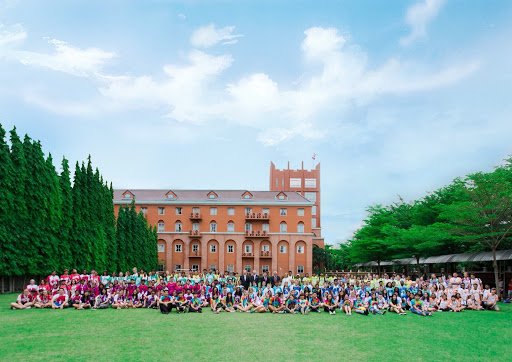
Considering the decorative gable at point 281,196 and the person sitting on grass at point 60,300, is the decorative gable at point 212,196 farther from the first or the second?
the person sitting on grass at point 60,300

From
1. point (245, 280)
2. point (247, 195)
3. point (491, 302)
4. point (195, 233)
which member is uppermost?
point (247, 195)

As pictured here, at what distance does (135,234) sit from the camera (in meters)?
41.6

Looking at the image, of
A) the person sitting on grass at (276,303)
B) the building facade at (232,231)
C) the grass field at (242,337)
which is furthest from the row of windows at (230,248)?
the grass field at (242,337)

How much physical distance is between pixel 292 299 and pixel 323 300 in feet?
4.45

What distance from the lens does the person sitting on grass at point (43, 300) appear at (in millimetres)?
16091

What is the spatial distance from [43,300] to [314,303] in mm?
10265

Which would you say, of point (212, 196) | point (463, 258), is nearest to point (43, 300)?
point (463, 258)

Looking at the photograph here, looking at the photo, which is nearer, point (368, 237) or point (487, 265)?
point (487, 265)

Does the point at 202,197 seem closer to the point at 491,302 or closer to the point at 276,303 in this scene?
the point at 276,303

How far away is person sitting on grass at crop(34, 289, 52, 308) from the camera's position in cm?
1609

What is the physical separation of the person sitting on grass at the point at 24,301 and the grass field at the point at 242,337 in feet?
1.25

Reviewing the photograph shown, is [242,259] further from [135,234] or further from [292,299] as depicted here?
[292,299]

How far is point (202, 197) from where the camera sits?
55.0 m

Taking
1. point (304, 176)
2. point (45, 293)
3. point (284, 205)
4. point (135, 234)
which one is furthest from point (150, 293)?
point (304, 176)
